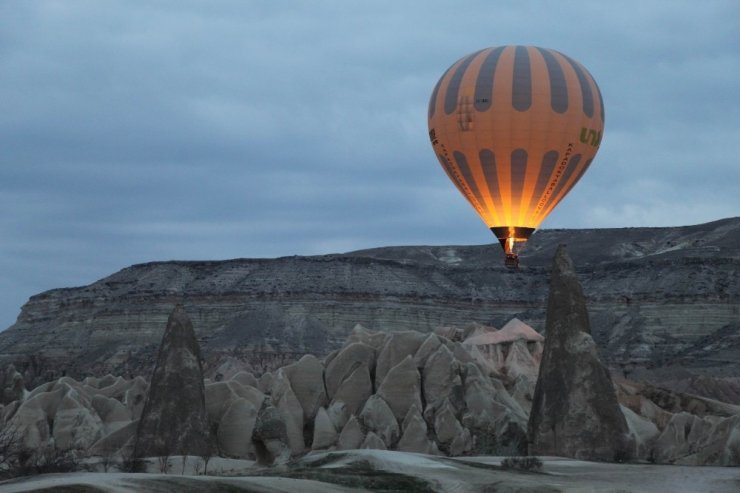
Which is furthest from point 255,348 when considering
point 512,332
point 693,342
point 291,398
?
point 291,398

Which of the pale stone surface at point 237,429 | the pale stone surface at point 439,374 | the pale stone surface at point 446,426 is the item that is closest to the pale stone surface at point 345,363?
the pale stone surface at point 439,374

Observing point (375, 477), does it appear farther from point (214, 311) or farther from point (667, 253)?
point (667, 253)

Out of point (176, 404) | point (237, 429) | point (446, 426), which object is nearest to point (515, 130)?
point (446, 426)

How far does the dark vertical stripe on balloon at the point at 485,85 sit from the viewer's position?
63281mm

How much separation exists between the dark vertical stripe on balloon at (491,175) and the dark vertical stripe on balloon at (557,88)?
12.4 feet

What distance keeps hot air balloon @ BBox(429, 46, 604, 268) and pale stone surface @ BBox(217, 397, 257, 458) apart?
71.2ft

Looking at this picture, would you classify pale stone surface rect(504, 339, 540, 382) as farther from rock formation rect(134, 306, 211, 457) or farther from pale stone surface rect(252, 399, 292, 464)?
pale stone surface rect(252, 399, 292, 464)

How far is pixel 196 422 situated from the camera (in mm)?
42000

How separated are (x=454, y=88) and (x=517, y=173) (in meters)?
5.05

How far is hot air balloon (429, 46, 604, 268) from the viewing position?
207 ft

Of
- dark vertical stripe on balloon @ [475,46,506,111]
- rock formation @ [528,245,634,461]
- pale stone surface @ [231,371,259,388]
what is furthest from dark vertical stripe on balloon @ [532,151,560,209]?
rock formation @ [528,245,634,461]

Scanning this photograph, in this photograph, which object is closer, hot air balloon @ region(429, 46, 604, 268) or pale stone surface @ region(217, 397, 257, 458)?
pale stone surface @ region(217, 397, 257, 458)

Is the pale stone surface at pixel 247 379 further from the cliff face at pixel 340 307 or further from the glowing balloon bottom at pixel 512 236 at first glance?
the cliff face at pixel 340 307

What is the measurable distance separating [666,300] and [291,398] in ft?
296
